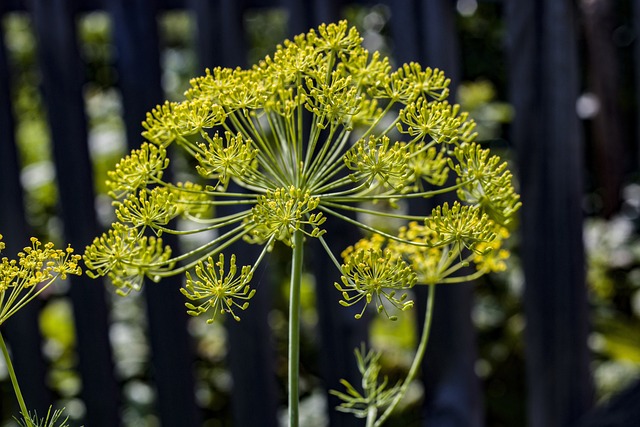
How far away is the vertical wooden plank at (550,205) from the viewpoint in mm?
2004

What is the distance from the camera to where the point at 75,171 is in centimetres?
238

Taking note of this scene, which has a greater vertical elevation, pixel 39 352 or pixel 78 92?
pixel 78 92

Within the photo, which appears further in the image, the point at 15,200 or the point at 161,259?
the point at 15,200

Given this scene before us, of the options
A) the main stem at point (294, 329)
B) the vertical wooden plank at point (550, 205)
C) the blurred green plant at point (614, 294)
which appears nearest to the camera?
the main stem at point (294, 329)

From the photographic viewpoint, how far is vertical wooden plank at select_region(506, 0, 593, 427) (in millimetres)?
2004

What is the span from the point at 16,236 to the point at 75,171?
0.31m

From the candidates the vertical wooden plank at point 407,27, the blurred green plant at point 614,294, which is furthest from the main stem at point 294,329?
the blurred green plant at point 614,294

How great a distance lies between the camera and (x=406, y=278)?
69 cm

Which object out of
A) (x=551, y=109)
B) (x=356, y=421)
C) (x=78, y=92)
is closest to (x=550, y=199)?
(x=551, y=109)

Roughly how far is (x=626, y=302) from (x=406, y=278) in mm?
2939

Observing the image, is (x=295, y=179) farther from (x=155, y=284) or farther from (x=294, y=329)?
(x=155, y=284)

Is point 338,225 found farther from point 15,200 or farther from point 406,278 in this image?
point 406,278

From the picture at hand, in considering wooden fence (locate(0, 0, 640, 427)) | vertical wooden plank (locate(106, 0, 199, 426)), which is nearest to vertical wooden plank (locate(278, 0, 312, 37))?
wooden fence (locate(0, 0, 640, 427))

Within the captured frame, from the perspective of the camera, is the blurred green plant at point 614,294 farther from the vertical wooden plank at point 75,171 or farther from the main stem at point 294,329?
the main stem at point 294,329
